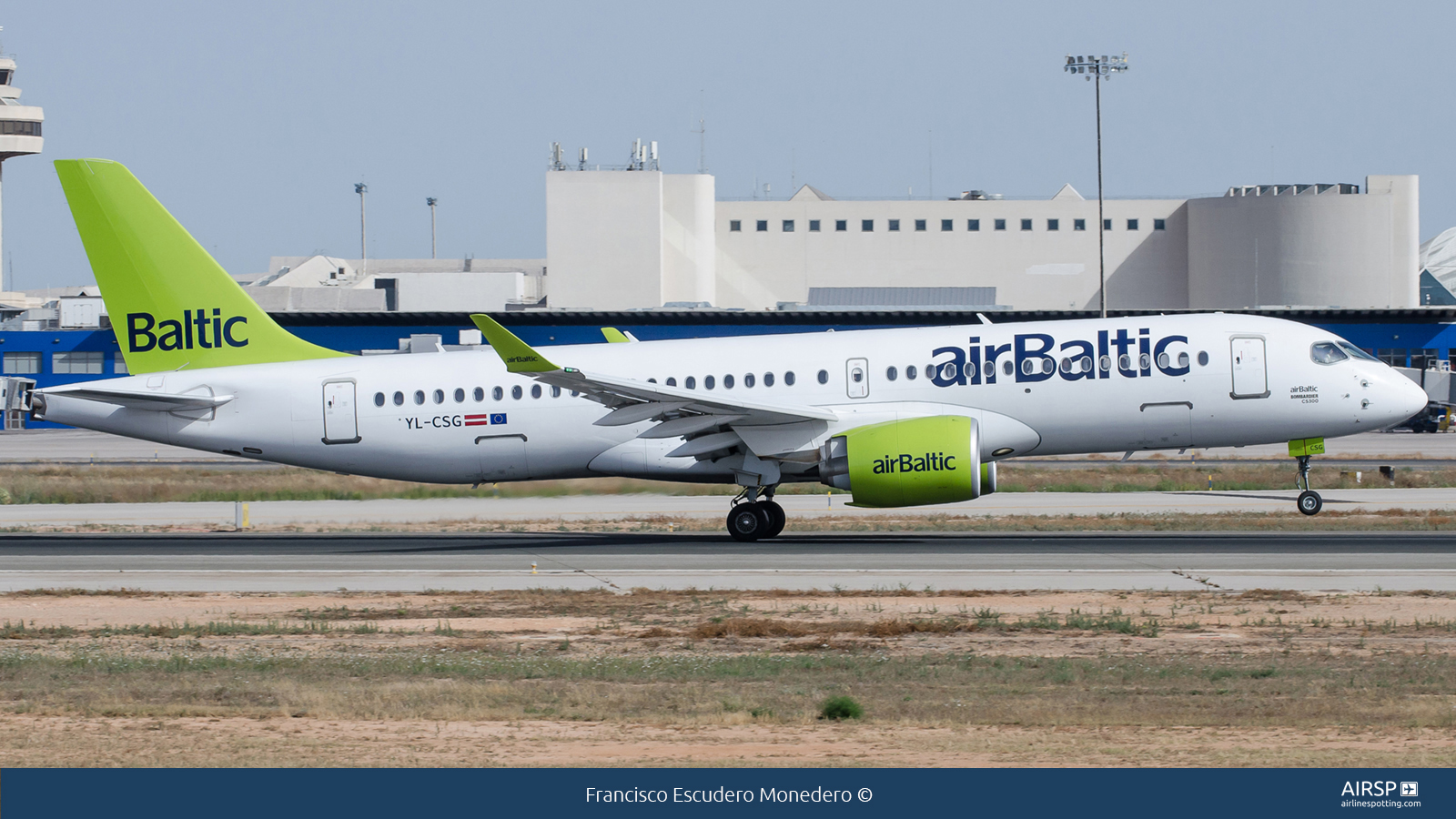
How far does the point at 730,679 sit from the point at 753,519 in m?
13.6

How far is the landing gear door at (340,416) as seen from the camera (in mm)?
29266

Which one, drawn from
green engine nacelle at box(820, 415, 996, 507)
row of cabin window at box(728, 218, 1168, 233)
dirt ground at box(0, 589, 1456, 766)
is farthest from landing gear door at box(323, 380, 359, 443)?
row of cabin window at box(728, 218, 1168, 233)

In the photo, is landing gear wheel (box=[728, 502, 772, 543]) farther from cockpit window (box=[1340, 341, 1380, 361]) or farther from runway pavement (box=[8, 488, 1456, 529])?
cockpit window (box=[1340, 341, 1380, 361])

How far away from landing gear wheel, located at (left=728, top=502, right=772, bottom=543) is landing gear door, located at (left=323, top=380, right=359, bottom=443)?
25.8 feet

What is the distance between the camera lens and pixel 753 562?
80.4 feet

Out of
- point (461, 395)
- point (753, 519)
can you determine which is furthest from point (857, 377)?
point (461, 395)

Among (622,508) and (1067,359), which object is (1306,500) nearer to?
(1067,359)

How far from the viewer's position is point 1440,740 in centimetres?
1120

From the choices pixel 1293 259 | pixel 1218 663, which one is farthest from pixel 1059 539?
pixel 1293 259

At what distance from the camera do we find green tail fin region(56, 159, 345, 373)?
2914 cm

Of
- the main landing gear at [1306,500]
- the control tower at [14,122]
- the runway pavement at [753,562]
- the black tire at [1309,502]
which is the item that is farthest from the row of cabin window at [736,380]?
the control tower at [14,122]

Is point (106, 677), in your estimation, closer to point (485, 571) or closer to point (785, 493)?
point (485, 571)

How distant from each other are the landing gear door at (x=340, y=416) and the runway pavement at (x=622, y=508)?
4.50 m

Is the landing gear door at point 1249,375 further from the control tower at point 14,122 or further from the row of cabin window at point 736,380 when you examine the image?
the control tower at point 14,122
